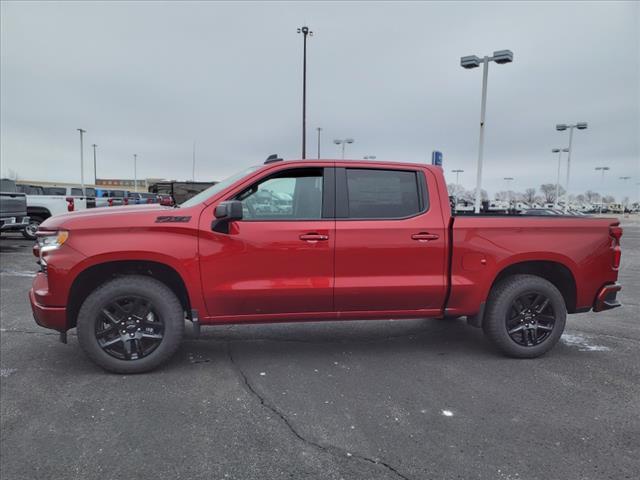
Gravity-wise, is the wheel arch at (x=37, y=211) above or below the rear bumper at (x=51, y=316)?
above

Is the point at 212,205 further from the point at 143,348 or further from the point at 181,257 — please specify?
the point at 143,348

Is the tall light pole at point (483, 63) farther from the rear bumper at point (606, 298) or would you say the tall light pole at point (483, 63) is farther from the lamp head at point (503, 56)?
the rear bumper at point (606, 298)

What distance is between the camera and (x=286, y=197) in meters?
4.19

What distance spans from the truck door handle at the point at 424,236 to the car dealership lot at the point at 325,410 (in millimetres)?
1190

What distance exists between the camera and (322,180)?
4.21m

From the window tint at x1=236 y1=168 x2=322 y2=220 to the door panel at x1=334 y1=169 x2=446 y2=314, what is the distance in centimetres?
23

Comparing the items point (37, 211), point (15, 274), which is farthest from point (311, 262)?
point (37, 211)

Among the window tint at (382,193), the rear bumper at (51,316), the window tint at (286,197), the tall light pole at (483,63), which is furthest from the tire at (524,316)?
the tall light pole at (483,63)

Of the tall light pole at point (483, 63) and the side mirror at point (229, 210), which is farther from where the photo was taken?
the tall light pole at point (483, 63)

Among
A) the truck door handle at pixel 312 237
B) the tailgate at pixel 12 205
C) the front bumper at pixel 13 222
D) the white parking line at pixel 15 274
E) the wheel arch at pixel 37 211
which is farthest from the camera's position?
the wheel arch at pixel 37 211

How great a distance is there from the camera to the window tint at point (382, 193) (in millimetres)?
4207

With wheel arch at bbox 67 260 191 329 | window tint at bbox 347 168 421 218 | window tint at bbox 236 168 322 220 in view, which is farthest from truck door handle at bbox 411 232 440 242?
wheel arch at bbox 67 260 191 329

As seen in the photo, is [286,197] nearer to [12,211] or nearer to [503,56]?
[12,211]

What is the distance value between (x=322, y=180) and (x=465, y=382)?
2179mm
